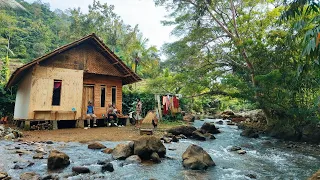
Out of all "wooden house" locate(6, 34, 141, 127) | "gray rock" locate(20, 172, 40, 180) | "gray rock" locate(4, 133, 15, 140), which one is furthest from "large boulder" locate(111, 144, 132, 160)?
"wooden house" locate(6, 34, 141, 127)

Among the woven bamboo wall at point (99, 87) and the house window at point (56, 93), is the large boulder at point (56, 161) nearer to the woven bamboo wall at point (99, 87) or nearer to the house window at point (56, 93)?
the house window at point (56, 93)

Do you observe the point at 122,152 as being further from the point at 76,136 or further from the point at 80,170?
the point at 76,136

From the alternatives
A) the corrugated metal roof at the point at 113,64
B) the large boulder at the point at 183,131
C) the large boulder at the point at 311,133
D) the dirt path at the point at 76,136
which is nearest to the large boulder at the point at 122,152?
the dirt path at the point at 76,136

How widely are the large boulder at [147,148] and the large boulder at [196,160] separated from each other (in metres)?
0.87

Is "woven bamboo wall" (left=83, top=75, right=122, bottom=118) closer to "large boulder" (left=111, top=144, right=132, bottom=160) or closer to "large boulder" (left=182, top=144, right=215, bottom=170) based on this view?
"large boulder" (left=111, top=144, right=132, bottom=160)

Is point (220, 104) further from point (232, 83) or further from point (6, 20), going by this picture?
point (6, 20)

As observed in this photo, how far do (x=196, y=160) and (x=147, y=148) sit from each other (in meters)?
1.44

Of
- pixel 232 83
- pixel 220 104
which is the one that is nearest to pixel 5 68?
pixel 232 83

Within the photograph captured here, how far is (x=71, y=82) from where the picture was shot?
44.1 feet

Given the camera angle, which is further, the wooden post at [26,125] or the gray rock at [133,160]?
the wooden post at [26,125]

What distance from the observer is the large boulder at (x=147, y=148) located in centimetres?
652

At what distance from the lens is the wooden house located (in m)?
12.3

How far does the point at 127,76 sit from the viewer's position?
15719 millimetres

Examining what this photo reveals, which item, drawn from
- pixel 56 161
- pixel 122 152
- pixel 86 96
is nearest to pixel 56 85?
pixel 86 96
